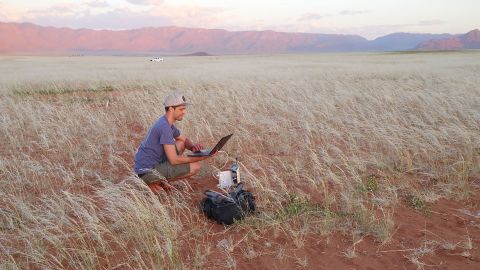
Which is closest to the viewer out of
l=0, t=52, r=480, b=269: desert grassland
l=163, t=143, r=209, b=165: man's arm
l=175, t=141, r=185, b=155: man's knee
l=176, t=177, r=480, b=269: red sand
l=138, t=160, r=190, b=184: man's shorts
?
l=176, t=177, r=480, b=269: red sand

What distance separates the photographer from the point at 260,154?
721cm

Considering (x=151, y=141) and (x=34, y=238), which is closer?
(x=34, y=238)

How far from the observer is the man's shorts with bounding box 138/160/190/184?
5.22 m

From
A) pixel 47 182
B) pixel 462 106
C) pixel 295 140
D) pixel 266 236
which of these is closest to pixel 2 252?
pixel 47 182

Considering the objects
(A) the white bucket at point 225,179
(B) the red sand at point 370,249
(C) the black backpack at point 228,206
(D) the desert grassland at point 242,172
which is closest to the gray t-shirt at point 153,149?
(D) the desert grassland at point 242,172

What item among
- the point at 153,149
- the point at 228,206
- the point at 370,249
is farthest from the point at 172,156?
the point at 370,249

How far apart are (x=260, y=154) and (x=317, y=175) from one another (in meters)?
1.46

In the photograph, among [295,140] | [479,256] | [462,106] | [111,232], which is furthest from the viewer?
[462,106]

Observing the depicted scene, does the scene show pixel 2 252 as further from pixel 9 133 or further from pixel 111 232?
pixel 9 133

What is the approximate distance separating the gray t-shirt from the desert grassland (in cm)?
34

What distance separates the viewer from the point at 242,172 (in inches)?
236

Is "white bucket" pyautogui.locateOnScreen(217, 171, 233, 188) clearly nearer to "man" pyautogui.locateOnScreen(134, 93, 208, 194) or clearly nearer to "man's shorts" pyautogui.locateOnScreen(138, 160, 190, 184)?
"man" pyautogui.locateOnScreen(134, 93, 208, 194)

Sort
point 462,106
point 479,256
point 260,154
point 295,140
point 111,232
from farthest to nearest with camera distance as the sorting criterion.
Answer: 1. point 462,106
2. point 295,140
3. point 260,154
4. point 111,232
5. point 479,256

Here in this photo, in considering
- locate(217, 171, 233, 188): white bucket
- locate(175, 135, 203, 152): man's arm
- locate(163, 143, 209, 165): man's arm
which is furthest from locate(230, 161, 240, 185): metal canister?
locate(175, 135, 203, 152): man's arm
